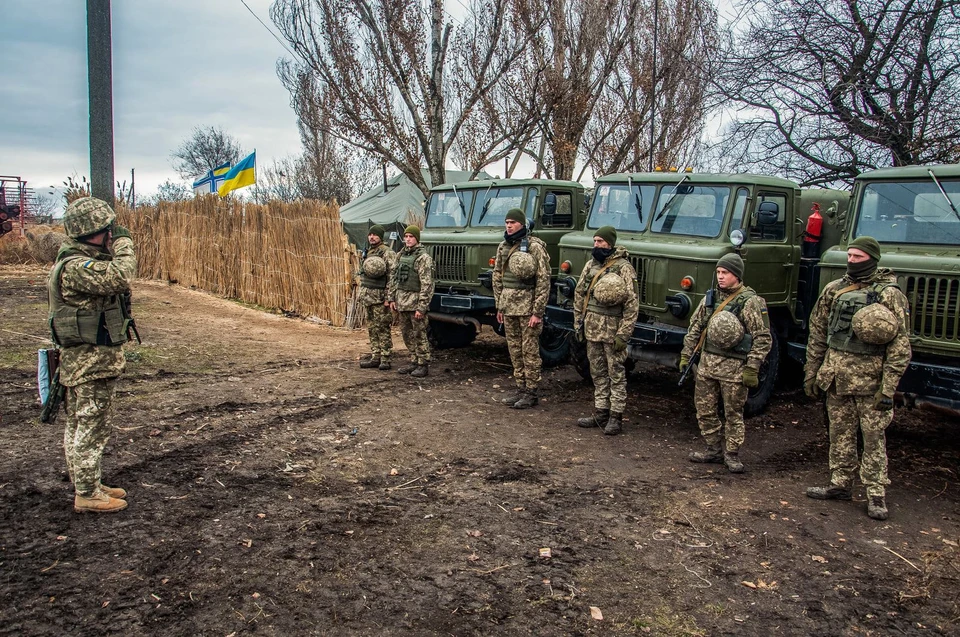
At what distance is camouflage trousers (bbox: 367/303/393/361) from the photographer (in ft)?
28.2

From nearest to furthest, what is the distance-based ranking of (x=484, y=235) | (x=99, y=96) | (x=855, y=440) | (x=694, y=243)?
(x=855, y=440) < (x=99, y=96) < (x=694, y=243) < (x=484, y=235)

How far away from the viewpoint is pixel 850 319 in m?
4.72

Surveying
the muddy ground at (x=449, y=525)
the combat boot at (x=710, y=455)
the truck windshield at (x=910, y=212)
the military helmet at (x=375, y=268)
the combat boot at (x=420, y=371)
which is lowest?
the muddy ground at (x=449, y=525)

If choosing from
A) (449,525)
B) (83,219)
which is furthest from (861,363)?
(83,219)

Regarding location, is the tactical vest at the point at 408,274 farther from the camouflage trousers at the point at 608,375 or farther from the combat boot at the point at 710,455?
the combat boot at the point at 710,455

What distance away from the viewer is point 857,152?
421 inches

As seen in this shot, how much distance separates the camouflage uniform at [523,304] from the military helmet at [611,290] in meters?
0.77

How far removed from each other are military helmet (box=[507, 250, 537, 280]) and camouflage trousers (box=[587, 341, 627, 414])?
0.92 meters

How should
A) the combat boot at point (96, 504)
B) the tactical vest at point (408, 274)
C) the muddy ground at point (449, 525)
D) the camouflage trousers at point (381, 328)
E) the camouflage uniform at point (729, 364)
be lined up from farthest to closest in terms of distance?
the camouflage trousers at point (381, 328)
the tactical vest at point (408, 274)
the camouflage uniform at point (729, 364)
the combat boot at point (96, 504)
the muddy ground at point (449, 525)

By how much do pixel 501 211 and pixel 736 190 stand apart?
10.1 feet

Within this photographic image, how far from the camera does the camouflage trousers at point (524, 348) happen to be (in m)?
7.06

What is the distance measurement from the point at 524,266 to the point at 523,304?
37 centimetres

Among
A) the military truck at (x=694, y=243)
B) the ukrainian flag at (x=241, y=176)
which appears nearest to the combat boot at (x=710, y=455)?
the military truck at (x=694, y=243)

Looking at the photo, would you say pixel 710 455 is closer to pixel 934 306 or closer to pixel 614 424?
pixel 614 424
